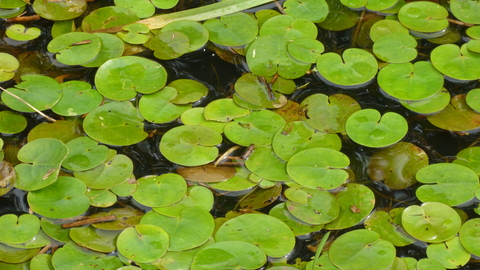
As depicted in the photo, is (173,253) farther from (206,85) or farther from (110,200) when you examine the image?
(206,85)

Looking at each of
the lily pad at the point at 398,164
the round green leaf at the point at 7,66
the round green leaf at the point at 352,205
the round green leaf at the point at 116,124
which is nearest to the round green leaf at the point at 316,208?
the round green leaf at the point at 352,205

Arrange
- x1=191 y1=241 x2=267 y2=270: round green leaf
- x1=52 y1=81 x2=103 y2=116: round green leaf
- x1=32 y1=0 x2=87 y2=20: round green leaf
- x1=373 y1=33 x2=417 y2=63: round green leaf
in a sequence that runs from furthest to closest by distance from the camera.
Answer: x1=32 y1=0 x2=87 y2=20: round green leaf, x1=373 y1=33 x2=417 y2=63: round green leaf, x1=52 y1=81 x2=103 y2=116: round green leaf, x1=191 y1=241 x2=267 y2=270: round green leaf

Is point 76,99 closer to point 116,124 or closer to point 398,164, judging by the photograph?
point 116,124

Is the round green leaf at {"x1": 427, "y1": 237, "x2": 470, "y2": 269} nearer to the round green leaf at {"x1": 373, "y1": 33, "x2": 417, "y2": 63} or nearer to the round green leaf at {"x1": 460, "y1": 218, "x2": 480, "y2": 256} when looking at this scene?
the round green leaf at {"x1": 460, "y1": 218, "x2": 480, "y2": 256}

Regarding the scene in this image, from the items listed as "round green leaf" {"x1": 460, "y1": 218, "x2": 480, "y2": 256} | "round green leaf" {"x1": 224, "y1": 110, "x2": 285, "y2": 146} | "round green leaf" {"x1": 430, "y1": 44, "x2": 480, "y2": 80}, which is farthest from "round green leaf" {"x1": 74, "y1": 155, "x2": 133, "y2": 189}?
"round green leaf" {"x1": 430, "y1": 44, "x2": 480, "y2": 80}

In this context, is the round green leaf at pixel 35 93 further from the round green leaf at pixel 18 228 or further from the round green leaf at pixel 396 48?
the round green leaf at pixel 396 48

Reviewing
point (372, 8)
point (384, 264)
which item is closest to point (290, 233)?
point (384, 264)
